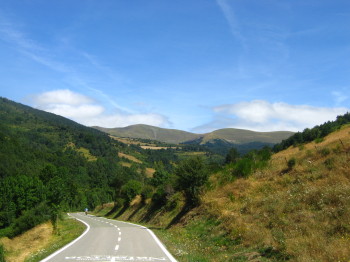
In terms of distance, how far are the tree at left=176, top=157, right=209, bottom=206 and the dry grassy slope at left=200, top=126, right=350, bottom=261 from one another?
1.31 metres

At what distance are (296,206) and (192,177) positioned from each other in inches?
473

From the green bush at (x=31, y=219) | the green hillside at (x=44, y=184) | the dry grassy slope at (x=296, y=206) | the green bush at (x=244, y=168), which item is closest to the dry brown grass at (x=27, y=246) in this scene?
the green bush at (x=31, y=219)

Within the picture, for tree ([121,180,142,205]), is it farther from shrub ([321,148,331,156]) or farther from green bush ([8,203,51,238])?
shrub ([321,148,331,156])

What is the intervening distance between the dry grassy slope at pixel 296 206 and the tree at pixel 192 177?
1.31 meters

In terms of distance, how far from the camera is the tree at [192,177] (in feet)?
84.1

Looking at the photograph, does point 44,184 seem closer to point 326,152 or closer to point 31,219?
point 31,219

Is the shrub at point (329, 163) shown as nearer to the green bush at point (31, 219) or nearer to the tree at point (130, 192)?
the green bush at point (31, 219)

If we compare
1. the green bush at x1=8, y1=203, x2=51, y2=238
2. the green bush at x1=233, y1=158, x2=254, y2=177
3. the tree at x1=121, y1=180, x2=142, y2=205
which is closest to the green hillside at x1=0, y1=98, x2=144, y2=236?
the green bush at x1=8, y1=203, x2=51, y2=238

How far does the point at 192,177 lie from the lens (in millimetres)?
25641

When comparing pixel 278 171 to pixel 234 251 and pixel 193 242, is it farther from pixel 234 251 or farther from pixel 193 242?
pixel 234 251

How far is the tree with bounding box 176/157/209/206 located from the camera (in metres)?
25.6

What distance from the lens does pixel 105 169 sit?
599 feet

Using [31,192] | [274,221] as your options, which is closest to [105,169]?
[31,192]

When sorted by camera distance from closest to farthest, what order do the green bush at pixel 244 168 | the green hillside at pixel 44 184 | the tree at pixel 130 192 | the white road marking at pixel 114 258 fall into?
1. the white road marking at pixel 114 258
2. the green bush at pixel 244 168
3. the green hillside at pixel 44 184
4. the tree at pixel 130 192
